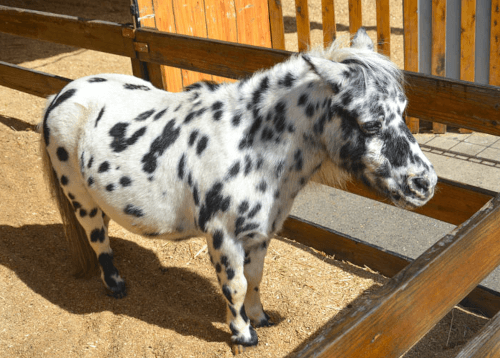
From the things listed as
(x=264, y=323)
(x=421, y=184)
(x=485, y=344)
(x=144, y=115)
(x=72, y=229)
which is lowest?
(x=264, y=323)

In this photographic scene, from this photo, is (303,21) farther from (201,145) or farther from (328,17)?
(201,145)

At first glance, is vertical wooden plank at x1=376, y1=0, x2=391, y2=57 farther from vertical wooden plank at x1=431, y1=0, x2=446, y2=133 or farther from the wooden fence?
vertical wooden plank at x1=431, y1=0, x2=446, y2=133

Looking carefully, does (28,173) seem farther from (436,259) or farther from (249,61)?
(436,259)

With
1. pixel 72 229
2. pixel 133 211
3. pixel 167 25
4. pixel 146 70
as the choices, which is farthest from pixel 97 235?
pixel 167 25

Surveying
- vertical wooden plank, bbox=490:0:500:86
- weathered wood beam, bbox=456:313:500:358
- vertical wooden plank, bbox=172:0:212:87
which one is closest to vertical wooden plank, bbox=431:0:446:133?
vertical wooden plank, bbox=490:0:500:86

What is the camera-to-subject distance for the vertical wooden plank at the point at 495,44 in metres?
5.33

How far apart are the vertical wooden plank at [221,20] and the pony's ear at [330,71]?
3.85 metres

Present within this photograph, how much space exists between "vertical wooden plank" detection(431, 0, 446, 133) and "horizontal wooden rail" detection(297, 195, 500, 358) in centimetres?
416

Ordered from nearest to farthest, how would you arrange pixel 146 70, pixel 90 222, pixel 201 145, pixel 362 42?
pixel 362 42, pixel 201 145, pixel 90 222, pixel 146 70

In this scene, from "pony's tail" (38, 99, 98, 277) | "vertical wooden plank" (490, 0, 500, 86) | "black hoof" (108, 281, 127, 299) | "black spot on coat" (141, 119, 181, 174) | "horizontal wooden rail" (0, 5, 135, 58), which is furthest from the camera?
"vertical wooden plank" (490, 0, 500, 86)

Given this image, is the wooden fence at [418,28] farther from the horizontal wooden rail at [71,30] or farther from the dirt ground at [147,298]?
the dirt ground at [147,298]

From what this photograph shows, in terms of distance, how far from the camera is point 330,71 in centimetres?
234

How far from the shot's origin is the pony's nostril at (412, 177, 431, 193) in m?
2.37

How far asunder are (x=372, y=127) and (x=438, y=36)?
3819 millimetres
